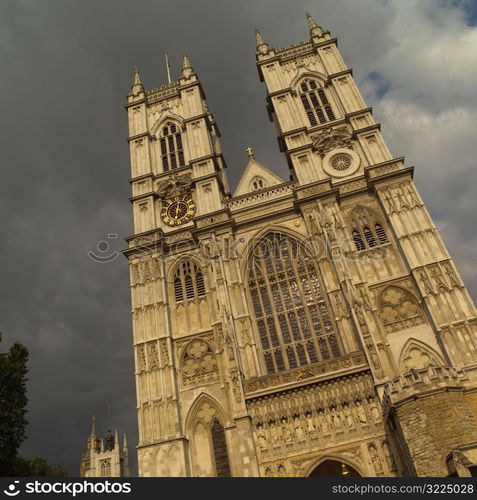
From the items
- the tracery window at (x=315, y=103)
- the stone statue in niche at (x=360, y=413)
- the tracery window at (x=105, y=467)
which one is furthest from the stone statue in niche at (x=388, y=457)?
the tracery window at (x=315, y=103)

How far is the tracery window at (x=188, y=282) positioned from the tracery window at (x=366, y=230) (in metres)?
9.17

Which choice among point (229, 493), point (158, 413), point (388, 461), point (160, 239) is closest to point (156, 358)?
point (158, 413)

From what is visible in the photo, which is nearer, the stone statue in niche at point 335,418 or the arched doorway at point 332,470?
the arched doorway at point 332,470

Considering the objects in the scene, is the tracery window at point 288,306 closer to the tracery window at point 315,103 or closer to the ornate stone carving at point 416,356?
the ornate stone carving at point 416,356

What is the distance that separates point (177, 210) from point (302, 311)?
36.4 feet

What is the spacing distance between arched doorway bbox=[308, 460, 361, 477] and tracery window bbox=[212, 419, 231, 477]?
4102 mm

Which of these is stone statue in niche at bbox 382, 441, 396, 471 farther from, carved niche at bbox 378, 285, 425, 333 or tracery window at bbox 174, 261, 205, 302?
tracery window at bbox 174, 261, 205, 302

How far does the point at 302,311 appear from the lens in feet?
81.7

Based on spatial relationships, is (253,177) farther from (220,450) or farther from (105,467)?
(105,467)

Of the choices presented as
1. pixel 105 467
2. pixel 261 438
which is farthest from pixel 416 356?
pixel 105 467

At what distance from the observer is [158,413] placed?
910 inches

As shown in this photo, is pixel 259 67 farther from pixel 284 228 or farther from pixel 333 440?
pixel 333 440

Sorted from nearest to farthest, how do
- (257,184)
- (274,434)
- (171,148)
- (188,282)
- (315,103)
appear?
(274,434) → (188,282) → (257,184) → (315,103) → (171,148)

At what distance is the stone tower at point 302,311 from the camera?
19.8 metres
